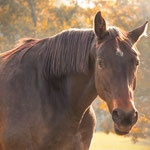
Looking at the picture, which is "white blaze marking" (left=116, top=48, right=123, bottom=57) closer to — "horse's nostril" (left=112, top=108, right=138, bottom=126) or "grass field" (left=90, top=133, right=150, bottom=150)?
"horse's nostril" (left=112, top=108, right=138, bottom=126)

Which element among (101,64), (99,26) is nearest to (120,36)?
(99,26)

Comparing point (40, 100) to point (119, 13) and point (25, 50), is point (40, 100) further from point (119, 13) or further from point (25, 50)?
point (119, 13)

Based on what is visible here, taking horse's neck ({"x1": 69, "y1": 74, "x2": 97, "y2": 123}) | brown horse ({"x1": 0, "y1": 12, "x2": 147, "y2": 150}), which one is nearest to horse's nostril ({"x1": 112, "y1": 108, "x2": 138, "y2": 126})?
brown horse ({"x1": 0, "y1": 12, "x2": 147, "y2": 150})

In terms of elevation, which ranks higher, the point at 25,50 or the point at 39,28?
the point at 25,50

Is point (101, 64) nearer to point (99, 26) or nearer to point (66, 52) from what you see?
point (99, 26)

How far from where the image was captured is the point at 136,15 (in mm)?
19609

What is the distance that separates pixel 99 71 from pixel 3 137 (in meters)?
1.37

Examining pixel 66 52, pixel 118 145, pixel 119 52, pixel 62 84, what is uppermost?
pixel 119 52

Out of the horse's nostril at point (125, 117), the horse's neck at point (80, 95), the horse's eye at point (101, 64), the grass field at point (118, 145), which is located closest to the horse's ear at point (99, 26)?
the horse's eye at point (101, 64)

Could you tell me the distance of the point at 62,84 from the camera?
146 inches

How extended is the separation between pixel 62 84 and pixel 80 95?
10.6 inches

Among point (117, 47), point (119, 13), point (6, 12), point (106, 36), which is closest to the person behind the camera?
point (117, 47)

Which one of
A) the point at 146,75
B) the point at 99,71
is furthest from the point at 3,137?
the point at 146,75

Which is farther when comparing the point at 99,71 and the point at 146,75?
the point at 146,75
